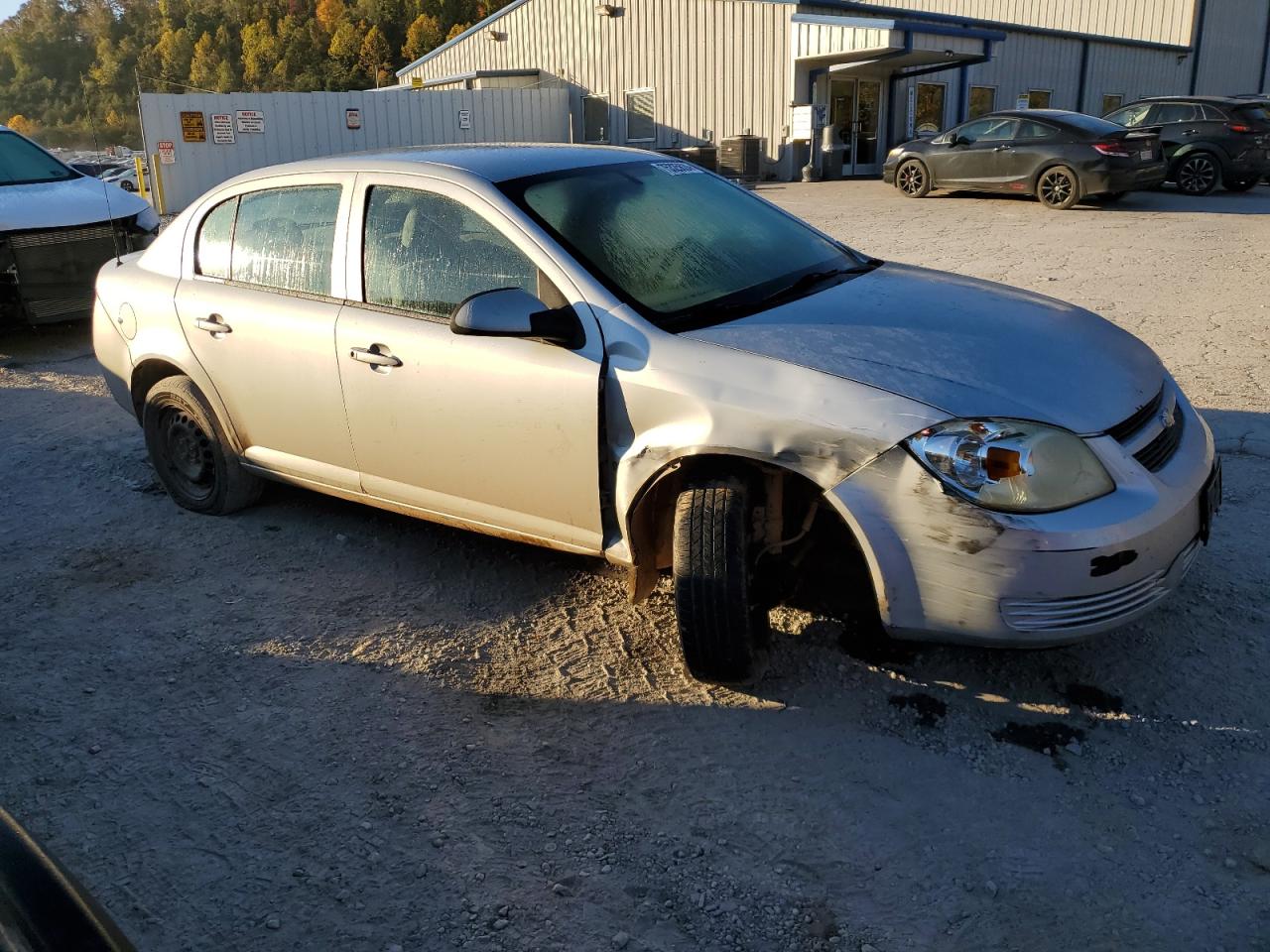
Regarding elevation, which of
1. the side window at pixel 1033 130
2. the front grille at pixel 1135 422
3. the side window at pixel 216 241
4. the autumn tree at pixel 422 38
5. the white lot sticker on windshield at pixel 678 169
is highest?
the autumn tree at pixel 422 38

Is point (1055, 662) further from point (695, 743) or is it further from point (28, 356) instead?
point (28, 356)

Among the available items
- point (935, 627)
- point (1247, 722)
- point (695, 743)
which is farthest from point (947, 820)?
point (1247, 722)

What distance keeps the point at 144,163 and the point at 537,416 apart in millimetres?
24324

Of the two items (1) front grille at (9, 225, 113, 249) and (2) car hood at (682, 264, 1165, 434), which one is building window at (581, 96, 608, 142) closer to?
(1) front grille at (9, 225, 113, 249)

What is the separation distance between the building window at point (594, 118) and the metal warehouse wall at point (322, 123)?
53 centimetres

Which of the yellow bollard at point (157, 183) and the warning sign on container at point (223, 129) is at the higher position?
the warning sign on container at point (223, 129)

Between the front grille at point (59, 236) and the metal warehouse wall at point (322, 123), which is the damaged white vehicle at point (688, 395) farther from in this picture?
the metal warehouse wall at point (322, 123)

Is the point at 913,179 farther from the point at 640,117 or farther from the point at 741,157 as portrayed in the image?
the point at 640,117

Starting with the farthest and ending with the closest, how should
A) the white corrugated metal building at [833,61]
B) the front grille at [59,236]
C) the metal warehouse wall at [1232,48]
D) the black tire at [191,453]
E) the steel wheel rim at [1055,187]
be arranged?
the metal warehouse wall at [1232,48]
the white corrugated metal building at [833,61]
the steel wheel rim at [1055,187]
the front grille at [59,236]
the black tire at [191,453]

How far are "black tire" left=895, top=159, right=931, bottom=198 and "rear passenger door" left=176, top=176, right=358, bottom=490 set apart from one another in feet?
50.7

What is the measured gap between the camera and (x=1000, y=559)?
2977mm

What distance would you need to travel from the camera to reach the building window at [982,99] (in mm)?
27875

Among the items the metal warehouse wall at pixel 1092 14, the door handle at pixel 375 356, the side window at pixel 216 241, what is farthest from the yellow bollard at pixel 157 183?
the metal warehouse wall at pixel 1092 14

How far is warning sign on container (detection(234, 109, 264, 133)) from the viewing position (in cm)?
2458
